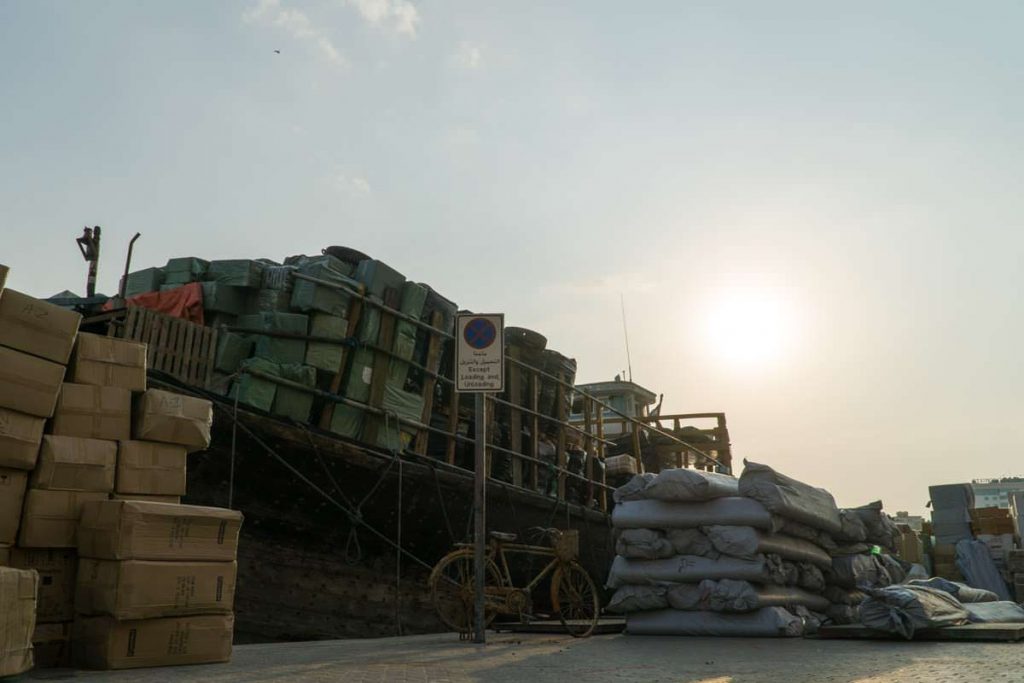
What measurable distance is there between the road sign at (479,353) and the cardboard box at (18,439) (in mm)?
3503

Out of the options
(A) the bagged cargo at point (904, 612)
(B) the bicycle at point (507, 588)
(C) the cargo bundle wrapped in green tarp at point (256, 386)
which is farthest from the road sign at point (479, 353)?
(A) the bagged cargo at point (904, 612)

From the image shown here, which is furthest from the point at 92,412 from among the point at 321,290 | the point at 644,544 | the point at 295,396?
the point at 644,544

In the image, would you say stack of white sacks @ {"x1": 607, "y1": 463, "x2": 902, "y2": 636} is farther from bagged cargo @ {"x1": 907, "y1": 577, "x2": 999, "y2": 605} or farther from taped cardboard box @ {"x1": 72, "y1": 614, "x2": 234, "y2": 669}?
taped cardboard box @ {"x1": 72, "y1": 614, "x2": 234, "y2": 669}

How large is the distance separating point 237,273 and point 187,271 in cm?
72

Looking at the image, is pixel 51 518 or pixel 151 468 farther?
pixel 151 468

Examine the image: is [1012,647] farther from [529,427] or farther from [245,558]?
[529,427]

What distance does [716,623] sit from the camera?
26.9 feet

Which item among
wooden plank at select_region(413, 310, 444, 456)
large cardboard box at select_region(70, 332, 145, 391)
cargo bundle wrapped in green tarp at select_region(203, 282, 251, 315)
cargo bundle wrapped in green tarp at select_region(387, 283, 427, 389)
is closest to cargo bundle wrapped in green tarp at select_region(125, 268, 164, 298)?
cargo bundle wrapped in green tarp at select_region(203, 282, 251, 315)

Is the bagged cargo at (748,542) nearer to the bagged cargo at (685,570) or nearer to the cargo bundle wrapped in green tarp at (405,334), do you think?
the bagged cargo at (685,570)

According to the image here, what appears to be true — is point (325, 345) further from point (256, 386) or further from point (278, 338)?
point (256, 386)

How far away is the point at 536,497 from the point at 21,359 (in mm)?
8574

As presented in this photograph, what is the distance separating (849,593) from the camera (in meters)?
9.98

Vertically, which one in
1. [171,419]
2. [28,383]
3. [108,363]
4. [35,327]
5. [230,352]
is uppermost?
[230,352]

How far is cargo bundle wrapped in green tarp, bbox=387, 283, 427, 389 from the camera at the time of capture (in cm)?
Answer: 1055
